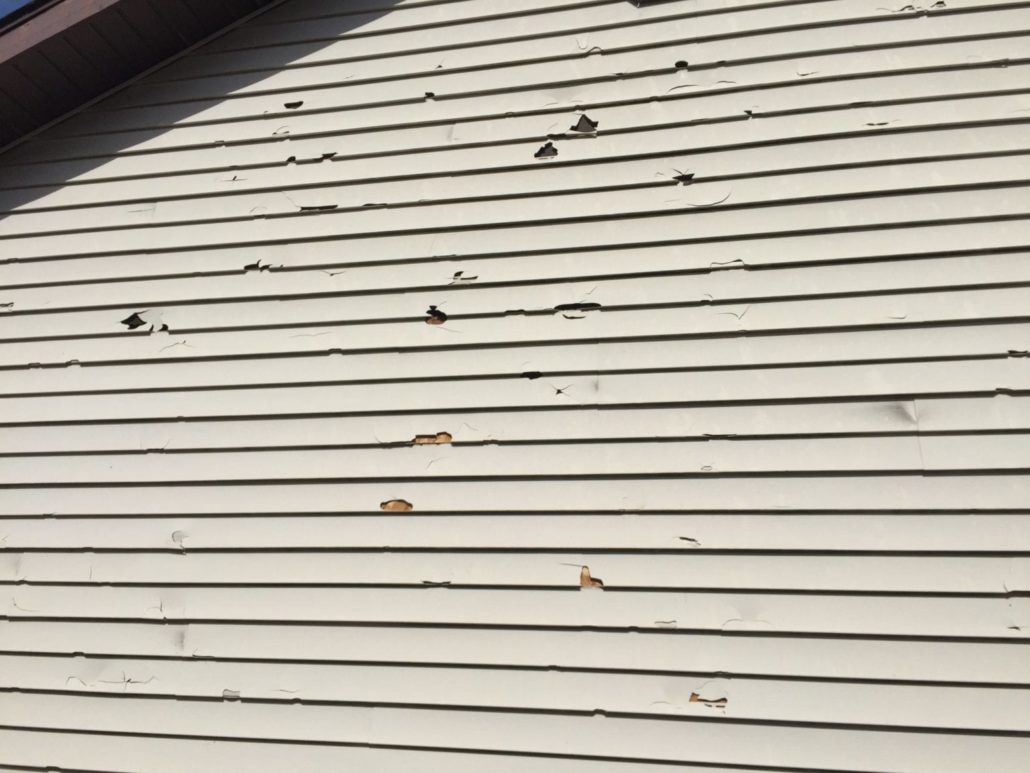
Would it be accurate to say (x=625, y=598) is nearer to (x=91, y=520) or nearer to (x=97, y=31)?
(x=91, y=520)

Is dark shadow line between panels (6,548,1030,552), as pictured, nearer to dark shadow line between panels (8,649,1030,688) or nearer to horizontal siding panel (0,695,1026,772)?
dark shadow line between panels (8,649,1030,688)

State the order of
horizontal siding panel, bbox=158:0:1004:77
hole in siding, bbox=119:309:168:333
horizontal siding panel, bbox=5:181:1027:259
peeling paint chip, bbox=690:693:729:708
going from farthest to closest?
hole in siding, bbox=119:309:168:333 < horizontal siding panel, bbox=158:0:1004:77 < horizontal siding panel, bbox=5:181:1027:259 < peeling paint chip, bbox=690:693:729:708

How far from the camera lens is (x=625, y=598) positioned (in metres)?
2.39

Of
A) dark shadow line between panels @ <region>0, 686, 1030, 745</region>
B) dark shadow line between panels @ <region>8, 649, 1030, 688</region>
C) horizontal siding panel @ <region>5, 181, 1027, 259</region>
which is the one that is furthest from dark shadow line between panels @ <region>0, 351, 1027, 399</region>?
dark shadow line between panels @ <region>0, 686, 1030, 745</region>

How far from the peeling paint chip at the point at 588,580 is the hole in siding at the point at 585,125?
175 centimetres

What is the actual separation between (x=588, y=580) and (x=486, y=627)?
374mm

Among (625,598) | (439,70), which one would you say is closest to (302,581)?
(625,598)

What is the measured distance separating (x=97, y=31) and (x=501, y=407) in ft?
8.42

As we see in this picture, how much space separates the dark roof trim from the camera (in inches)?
126

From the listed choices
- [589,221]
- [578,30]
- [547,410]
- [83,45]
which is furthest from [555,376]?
[83,45]

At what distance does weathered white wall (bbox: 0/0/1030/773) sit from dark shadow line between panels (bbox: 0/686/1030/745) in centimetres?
1

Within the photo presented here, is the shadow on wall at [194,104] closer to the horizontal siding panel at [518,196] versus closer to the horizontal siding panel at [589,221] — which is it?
the horizontal siding panel at [518,196]

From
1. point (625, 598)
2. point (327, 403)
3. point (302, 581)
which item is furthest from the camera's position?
point (327, 403)

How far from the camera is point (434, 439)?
2691 mm
